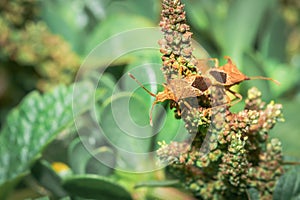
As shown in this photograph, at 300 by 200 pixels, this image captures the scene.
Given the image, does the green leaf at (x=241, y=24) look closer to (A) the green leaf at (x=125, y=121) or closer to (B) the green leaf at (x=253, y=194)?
(A) the green leaf at (x=125, y=121)


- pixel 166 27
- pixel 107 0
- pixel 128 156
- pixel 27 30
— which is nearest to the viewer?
pixel 166 27

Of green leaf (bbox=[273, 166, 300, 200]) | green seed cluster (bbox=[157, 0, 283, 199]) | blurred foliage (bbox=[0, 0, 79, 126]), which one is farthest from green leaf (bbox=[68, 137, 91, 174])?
blurred foliage (bbox=[0, 0, 79, 126])

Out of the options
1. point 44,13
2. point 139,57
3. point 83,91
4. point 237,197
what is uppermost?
point 44,13

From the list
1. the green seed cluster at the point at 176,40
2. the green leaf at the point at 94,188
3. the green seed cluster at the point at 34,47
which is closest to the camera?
the green seed cluster at the point at 176,40

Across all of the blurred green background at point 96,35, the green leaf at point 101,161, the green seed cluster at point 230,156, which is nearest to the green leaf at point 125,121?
the green leaf at point 101,161

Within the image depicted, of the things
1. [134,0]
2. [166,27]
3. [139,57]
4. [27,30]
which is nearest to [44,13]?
[27,30]

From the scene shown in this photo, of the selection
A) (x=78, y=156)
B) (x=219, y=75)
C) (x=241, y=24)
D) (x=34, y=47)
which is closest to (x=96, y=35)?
(x=34, y=47)

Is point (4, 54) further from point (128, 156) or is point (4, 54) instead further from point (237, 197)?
point (237, 197)
